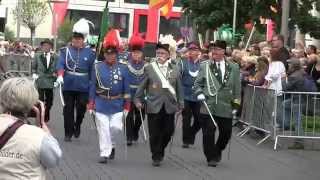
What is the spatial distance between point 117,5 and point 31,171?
85.6 metres

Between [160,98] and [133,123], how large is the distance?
92.7 inches

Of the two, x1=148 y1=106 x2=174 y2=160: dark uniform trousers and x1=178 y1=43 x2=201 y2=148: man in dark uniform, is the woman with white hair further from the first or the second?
x1=178 y1=43 x2=201 y2=148: man in dark uniform

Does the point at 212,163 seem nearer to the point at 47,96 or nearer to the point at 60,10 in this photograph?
the point at 47,96

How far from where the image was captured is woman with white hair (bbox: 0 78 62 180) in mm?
4500

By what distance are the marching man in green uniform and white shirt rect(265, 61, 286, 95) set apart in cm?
415

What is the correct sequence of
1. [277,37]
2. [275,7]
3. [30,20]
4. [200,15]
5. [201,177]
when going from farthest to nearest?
[30,20], [200,15], [275,7], [277,37], [201,177]

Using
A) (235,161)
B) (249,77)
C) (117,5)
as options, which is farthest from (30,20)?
(235,161)

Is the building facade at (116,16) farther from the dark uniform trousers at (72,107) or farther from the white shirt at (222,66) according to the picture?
the white shirt at (222,66)

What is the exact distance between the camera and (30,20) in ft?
238

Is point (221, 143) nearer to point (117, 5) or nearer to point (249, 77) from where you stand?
point (249, 77)

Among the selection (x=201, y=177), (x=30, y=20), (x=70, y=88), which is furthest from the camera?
(x=30, y=20)

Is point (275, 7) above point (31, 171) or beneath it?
above

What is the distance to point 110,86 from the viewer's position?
36.9ft

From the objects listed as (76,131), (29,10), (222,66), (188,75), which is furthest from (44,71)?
(29,10)
